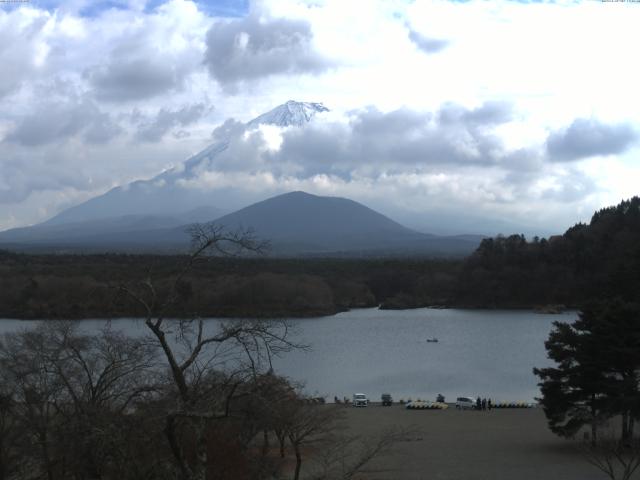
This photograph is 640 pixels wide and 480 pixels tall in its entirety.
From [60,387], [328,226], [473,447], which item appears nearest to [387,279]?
[473,447]

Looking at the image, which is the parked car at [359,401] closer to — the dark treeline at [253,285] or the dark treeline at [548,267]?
the dark treeline at [253,285]

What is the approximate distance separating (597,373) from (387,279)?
42.6 meters

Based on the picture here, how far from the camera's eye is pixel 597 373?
11.6 metres

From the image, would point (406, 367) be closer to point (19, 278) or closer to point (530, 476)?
point (530, 476)

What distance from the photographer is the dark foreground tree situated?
445 inches

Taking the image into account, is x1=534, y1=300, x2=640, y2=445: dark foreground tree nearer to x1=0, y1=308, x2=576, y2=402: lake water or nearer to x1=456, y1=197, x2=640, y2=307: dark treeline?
x1=0, y1=308, x2=576, y2=402: lake water

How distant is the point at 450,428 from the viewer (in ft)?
47.4

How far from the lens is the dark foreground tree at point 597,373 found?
445 inches

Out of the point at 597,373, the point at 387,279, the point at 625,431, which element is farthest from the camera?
the point at 387,279

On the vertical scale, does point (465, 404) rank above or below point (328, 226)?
below

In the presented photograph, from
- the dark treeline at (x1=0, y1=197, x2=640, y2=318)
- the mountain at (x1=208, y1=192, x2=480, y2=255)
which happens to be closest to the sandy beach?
the dark treeline at (x1=0, y1=197, x2=640, y2=318)

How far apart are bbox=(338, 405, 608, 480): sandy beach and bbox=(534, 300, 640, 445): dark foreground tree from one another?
2.11 ft

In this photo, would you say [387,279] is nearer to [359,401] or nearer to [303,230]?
Answer: [359,401]

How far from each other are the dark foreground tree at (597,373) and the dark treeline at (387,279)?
24.1 m
